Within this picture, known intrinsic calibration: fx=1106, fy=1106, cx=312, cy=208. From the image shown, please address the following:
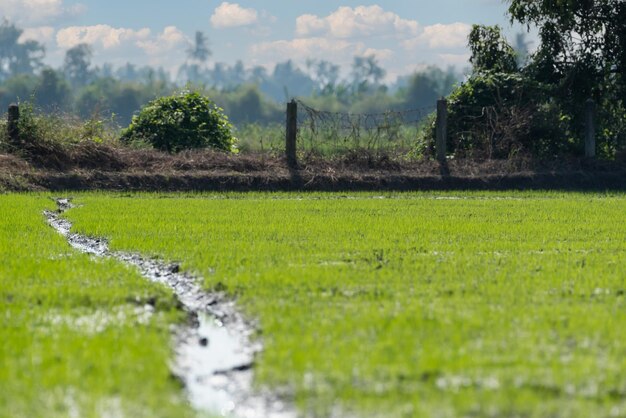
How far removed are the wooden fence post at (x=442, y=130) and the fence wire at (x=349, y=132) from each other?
2.57 feet

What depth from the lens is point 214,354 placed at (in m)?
8.45

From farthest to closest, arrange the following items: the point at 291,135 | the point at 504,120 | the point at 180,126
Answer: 1. the point at 180,126
2. the point at 504,120
3. the point at 291,135

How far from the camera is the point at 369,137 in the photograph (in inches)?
1112

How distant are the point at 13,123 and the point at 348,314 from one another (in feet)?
Result: 65.1

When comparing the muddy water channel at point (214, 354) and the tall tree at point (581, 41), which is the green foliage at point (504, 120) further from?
the muddy water channel at point (214, 354)

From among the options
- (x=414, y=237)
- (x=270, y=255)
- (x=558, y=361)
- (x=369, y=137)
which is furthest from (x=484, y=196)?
(x=558, y=361)

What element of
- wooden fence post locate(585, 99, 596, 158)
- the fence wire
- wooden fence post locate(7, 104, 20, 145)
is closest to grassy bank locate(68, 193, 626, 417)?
the fence wire

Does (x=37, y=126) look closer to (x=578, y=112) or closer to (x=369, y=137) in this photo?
(x=369, y=137)

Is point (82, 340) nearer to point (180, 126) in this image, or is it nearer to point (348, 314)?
point (348, 314)

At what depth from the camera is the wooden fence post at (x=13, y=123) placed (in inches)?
1065

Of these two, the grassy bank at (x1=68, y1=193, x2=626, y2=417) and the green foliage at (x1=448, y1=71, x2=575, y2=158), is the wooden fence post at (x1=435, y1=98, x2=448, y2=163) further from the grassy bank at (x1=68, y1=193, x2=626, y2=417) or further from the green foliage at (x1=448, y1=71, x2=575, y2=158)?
the grassy bank at (x1=68, y1=193, x2=626, y2=417)

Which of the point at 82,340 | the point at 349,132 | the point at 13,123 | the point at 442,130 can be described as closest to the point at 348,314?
the point at 82,340

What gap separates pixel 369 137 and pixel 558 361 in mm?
21012

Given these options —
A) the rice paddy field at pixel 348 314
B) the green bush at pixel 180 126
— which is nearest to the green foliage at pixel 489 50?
the green bush at pixel 180 126
